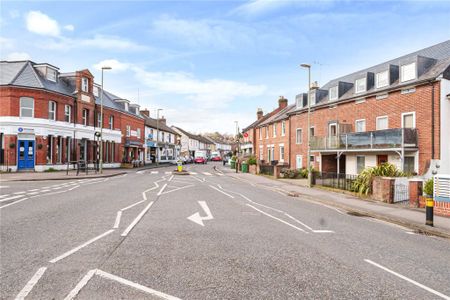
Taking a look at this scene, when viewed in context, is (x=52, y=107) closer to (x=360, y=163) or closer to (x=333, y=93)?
(x=333, y=93)

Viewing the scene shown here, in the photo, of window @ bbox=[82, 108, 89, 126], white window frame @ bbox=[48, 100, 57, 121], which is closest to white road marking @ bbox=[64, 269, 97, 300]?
white window frame @ bbox=[48, 100, 57, 121]

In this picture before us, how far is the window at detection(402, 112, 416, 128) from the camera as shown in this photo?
62.3 feet

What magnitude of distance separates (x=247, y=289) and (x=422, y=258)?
14.3ft

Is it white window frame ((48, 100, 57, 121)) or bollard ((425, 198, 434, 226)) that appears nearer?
bollard ((425, 198, 434, 226))

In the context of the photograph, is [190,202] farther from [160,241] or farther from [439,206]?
[439,206]

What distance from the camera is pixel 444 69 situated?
17281 millimetres

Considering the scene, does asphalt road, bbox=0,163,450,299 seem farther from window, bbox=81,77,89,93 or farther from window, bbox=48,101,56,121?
window, bbox=81,77,89,93

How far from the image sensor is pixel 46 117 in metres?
27.8

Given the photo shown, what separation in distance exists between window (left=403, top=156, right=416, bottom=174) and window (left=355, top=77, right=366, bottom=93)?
714 cm

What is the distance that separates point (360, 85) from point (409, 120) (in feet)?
19.5

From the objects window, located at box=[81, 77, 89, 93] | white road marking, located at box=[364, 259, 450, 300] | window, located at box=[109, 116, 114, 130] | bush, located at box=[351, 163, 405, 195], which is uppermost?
window, located at box=[81, 77, 89, 93]

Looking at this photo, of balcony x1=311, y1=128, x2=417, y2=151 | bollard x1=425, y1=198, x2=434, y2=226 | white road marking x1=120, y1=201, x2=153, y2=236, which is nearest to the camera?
white road marking x1=120, y1=201, x2=153, y2=236

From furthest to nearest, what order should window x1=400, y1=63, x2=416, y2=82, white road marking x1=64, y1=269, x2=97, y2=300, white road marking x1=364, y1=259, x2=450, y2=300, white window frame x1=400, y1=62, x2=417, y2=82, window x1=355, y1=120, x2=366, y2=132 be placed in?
1. window x1=355, y1=120, x2=366, y2=132
2. window x1=400, y1=63, x2=416, y2=82
3. white window frame x1=400, y1=62, x2=417, y2=82
4. white road marking x1=364, y1=259, x2=450, y2=300
5. white road marking x1=64, y1=269, x2=97, y2=300

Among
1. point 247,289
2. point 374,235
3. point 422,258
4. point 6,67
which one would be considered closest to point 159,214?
point 247,289
